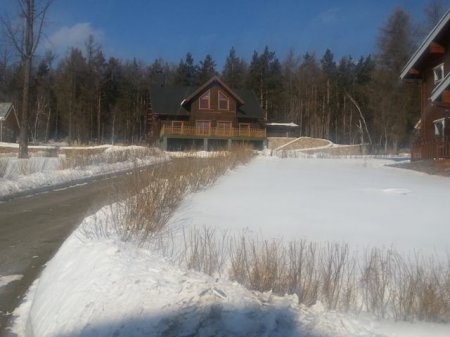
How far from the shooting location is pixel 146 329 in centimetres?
338

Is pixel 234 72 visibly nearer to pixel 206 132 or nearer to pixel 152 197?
pixel 206 132

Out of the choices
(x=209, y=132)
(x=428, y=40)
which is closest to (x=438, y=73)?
(x=428, y=40)

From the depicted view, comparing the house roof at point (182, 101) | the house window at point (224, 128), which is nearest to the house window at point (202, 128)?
the house window at point (224, 128)

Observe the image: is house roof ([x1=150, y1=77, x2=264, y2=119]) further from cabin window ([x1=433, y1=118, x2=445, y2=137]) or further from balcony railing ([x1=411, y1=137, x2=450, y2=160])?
cabin window ([x1=433, y1=118, x2=445, y2=137])

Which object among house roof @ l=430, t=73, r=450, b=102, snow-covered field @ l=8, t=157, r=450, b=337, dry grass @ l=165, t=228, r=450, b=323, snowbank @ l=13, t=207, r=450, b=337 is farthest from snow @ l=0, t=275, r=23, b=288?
house roof @ l=430, t=73, r=450, b=102

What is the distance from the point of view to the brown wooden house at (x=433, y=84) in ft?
68.0

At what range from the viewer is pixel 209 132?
4728 centimetres

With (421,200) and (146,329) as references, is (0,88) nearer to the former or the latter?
Answer: (421,200)

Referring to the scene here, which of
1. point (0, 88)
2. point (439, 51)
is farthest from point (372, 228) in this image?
point (0, 88)

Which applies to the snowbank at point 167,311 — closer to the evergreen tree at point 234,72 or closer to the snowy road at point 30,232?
the snowy road at point 30,232

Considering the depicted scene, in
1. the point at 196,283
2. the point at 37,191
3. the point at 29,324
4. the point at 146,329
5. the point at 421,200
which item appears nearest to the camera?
the point at 146,329

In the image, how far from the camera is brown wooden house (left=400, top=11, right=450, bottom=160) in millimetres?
20719

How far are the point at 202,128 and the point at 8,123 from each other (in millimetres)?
26661

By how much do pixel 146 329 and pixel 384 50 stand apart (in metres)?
49.2
